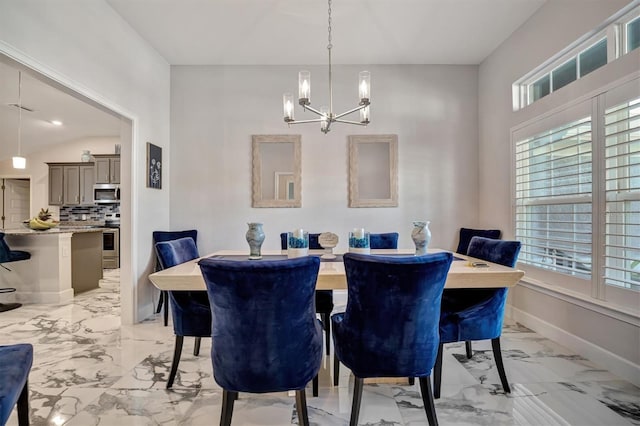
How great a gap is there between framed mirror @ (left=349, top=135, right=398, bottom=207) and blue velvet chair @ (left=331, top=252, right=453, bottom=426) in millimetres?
2538

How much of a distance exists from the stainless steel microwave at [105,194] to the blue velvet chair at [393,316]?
6791 millimetres

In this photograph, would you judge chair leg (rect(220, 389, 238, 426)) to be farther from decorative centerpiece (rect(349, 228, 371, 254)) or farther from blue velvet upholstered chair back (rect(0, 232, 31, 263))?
blue velvet upholstered chair back (rect(0, 232, 31, 263))

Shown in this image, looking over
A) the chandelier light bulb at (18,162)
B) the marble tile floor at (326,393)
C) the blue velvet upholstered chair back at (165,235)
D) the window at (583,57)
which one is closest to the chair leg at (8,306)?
the marble tile floor at (326,393)

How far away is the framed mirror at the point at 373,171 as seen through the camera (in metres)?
3.91

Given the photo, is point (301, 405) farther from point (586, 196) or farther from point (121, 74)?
point (121, 74)

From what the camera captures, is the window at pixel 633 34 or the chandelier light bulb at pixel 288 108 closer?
the window at pixel 633 34

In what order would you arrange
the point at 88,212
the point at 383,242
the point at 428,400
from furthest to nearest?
the point at 88,212 → the point at 383,242 → the point at 428,400

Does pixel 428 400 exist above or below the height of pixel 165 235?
below

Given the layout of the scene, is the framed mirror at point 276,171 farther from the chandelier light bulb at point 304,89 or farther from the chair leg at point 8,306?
the chair leg at point 8,306

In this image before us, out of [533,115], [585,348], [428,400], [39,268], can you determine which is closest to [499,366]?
[428,400]

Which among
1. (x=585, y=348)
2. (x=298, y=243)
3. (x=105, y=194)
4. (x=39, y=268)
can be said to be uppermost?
(x=105, y=194)

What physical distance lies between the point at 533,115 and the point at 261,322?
3.12m

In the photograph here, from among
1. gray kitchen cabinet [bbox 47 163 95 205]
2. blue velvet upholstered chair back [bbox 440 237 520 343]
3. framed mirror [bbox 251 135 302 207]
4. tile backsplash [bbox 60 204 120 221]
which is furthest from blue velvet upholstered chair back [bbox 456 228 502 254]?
gray kitchen cabinet [bbox 47 163 95 205]

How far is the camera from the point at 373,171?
3.93 m
